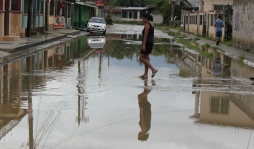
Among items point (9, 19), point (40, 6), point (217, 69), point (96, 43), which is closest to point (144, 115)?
point (217, 69)

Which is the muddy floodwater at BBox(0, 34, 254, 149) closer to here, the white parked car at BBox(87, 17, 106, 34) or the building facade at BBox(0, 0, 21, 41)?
the building facade at BBox(0, 0, 21, 41)

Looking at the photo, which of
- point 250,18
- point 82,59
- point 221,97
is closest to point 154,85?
point 221,97

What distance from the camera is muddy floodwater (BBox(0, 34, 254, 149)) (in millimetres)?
5723

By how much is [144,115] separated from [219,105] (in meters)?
1.76

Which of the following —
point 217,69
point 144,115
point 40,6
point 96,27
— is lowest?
point 144,115

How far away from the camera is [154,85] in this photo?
406 inches

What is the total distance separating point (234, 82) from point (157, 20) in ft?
283

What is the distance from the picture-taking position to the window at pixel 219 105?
25.3 feet

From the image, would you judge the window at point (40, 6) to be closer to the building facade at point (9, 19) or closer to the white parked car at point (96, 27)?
the white parked car at point (96, 27)

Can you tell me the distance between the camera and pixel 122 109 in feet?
24.8

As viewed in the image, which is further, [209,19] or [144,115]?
[209,19]

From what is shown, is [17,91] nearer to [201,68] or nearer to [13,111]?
[13,111]

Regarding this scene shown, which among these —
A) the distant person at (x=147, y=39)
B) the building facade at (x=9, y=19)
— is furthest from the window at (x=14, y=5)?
the distant person at (x=147, y=39)

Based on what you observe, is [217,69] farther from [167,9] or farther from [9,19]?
[167,9]
